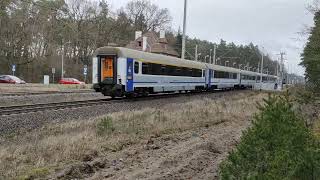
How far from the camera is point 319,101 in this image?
108 ft

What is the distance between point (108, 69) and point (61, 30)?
226 feet

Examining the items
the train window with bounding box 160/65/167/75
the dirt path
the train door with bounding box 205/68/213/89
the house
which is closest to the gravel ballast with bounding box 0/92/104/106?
the train window with bounding box 160/65/167/75

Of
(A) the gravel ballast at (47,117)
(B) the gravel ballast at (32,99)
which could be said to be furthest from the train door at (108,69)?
(A) the gravel ballast at (47,117)

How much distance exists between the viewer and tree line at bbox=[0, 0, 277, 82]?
8038 centimetres

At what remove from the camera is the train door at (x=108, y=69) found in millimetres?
28312

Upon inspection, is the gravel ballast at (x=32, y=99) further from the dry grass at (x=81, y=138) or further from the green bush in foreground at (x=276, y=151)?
the green bush in foreground at (x=276, y=151)

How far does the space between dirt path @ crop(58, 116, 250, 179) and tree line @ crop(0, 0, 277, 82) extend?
216 ft

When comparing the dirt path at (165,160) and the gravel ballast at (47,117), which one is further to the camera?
the gravel ballast at (47,117)

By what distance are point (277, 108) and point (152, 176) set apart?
2.41 m

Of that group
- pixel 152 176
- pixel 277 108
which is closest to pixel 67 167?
pixel 152 176

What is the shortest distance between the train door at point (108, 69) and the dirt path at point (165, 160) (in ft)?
47.5

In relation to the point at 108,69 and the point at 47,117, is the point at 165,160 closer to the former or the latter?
the point at 47,117

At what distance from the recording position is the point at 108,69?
95.1 feet

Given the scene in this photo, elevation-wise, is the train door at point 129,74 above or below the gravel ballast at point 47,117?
above
